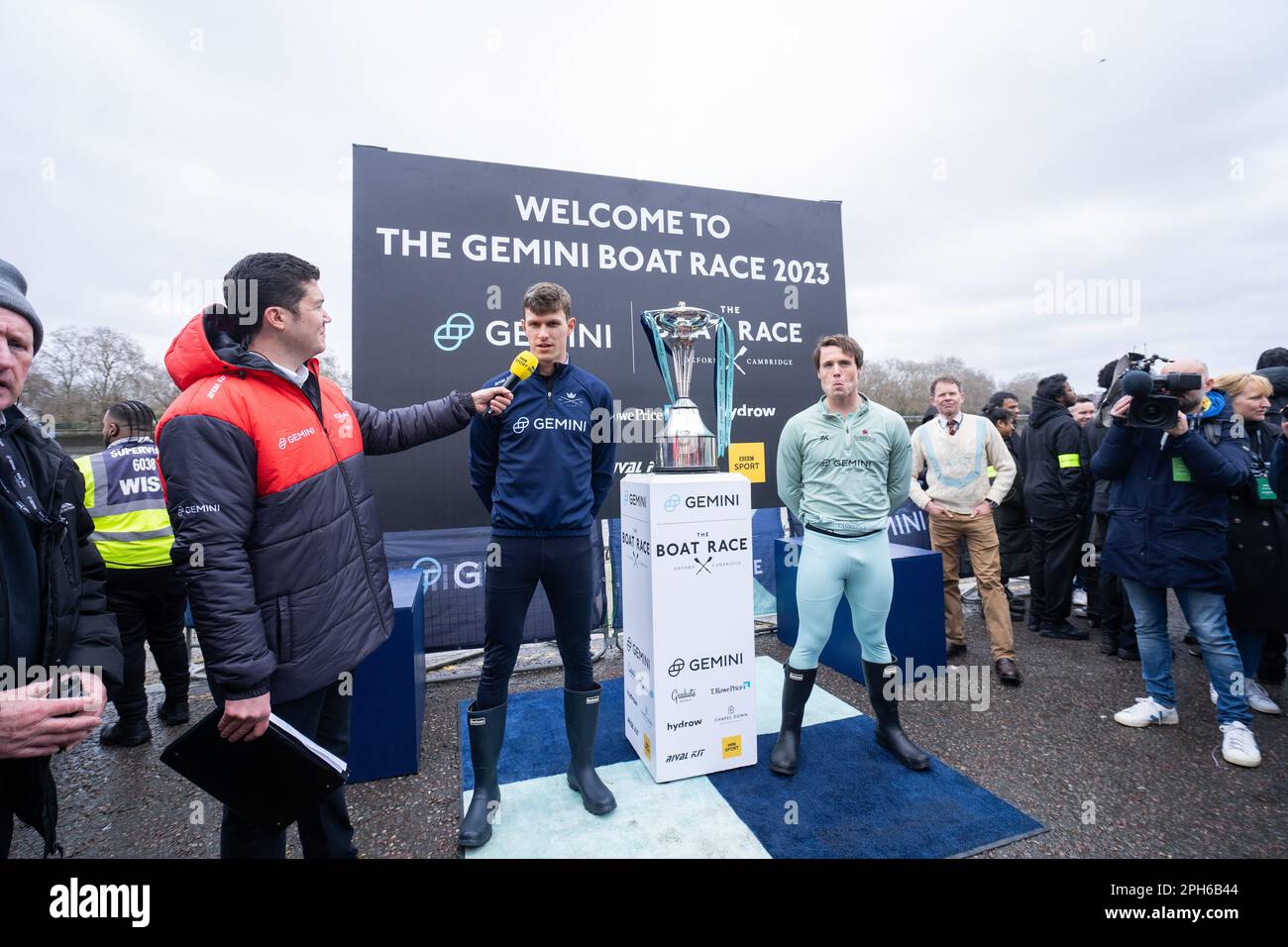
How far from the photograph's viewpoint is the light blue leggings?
243 cm

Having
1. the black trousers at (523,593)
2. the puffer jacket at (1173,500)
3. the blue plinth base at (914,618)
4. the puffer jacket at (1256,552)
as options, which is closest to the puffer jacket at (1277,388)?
the puffer jacket at (1256,552)

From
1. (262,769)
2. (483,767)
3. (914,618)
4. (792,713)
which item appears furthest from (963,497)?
(262,769)

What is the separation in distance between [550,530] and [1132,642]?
4071mm

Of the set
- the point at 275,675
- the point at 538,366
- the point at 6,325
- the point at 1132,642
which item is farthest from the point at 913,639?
the point at 6,325

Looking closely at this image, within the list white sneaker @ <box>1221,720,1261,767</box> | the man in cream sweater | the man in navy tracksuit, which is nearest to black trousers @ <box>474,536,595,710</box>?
the man in navy tracksuit

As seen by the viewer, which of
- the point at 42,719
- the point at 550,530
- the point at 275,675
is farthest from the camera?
the point at 550,530

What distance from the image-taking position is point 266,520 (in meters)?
1.42

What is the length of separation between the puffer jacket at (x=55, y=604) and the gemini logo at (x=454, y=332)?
243 centimetres

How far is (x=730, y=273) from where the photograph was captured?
14.5 ft

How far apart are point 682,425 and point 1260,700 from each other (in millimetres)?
3455

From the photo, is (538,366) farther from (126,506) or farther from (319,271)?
(126,506)

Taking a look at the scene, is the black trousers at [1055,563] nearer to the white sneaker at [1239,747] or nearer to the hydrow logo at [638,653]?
the white sneaker at [1239,747]

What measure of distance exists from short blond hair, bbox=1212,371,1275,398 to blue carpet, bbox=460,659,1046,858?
7.51 ft

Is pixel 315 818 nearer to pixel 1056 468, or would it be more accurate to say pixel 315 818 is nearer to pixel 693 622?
pixel 693 622
